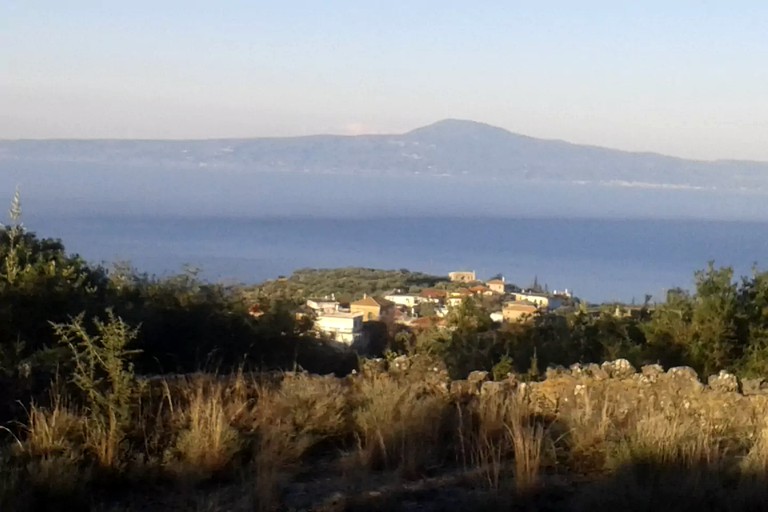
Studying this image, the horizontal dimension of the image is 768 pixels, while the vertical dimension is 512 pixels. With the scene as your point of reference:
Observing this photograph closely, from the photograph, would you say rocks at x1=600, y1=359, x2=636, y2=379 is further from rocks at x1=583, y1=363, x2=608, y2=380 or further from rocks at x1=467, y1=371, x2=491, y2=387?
rocks at x1=467, y1=371, x2=491, y2=387

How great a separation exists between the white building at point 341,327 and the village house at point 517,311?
6.94ft

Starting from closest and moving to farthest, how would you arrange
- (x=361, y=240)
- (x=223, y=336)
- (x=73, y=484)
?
(x=73, y=484) < (x=223, y=336) < (x=361, y=240)

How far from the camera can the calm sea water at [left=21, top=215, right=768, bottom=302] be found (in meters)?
33.1

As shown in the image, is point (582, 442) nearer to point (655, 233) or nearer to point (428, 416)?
point (428, 416)

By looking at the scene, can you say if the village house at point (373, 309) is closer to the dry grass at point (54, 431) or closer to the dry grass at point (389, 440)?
the dry grass at point (389, 440)

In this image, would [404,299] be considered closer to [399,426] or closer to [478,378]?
[478,378]

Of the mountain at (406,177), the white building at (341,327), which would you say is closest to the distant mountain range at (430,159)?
the mountain at (406,177)

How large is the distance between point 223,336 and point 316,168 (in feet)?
188

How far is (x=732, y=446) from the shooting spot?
6512 mm

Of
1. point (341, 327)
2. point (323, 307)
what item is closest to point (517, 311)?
point (341, 327)

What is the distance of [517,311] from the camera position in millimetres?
12867

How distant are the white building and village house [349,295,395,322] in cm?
65

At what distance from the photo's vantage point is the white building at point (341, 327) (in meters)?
13.4

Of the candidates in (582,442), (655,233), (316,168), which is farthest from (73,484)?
(316,168)
